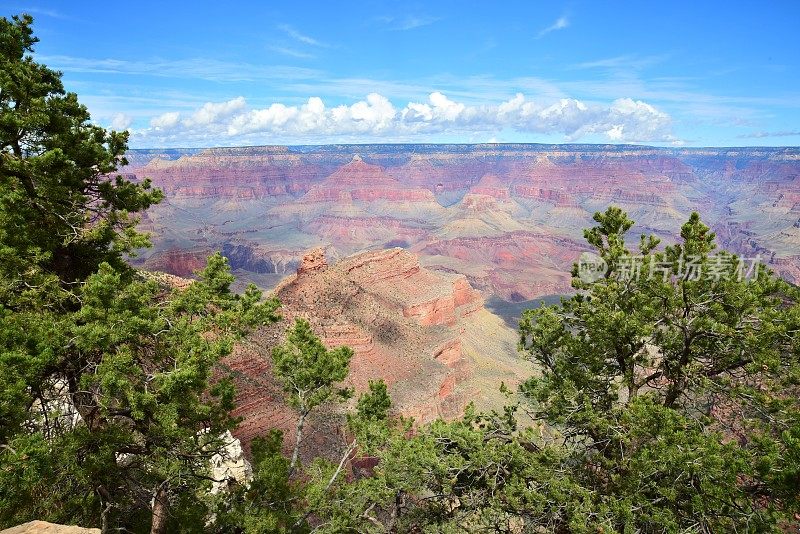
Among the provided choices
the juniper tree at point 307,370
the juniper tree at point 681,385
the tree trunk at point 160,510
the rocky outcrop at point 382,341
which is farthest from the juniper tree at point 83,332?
the rocky outcrop at point 382,341

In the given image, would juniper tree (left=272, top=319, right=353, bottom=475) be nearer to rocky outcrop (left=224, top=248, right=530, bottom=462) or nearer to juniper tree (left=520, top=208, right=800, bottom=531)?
juniper tree (left=520, top=208, right=800, bottom=531)

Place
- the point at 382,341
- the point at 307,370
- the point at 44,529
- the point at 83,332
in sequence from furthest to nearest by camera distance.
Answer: the point at 382,341
the point at 307,370
the point at 44,529
the point at 83,332

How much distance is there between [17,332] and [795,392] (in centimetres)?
1910

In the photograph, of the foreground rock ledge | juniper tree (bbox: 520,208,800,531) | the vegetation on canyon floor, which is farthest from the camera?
the foreground rock ledge

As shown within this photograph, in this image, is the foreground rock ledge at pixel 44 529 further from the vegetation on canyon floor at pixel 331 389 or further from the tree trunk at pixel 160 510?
the tree trunk at pixel 160 510

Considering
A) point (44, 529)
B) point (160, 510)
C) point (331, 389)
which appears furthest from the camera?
point (331, 389)

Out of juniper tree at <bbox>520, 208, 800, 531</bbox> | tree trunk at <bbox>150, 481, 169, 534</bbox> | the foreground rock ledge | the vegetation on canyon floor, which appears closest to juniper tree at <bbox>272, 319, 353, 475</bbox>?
the vegetation on canyon floor

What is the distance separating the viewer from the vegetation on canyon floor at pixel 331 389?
904 centimetres

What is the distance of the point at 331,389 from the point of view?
14.2m

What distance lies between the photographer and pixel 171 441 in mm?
10805

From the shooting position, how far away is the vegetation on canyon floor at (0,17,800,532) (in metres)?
9.04

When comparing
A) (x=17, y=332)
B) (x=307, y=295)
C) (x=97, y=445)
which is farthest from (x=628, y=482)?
(x=307, y=295)

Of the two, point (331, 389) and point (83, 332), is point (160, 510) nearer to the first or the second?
point (331, 389)

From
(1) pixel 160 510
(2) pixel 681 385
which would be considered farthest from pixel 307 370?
(2) pixel 681 385
